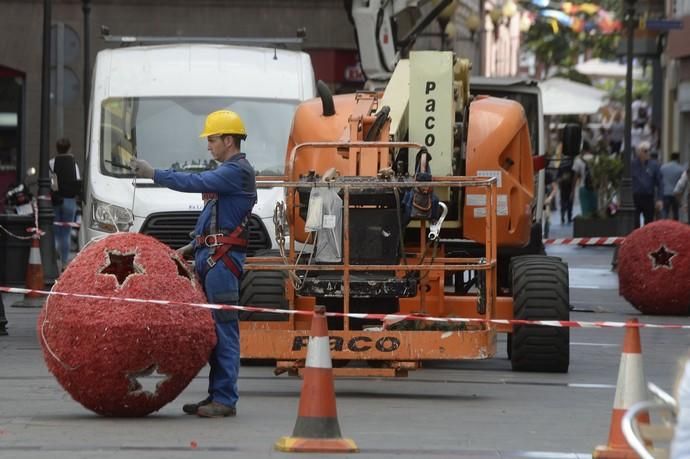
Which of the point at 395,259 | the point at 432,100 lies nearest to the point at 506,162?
the point at 432,100

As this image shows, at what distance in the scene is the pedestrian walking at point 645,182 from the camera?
32562 millimetres

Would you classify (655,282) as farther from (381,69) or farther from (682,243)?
(381,69)

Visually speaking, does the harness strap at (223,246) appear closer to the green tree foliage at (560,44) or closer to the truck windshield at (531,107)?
the truck windshield at (531,107)

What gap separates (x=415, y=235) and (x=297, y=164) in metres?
1.39

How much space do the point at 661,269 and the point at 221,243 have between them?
34.3 ft

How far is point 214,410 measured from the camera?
11117 mm

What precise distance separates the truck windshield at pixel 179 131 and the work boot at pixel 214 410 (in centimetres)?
713

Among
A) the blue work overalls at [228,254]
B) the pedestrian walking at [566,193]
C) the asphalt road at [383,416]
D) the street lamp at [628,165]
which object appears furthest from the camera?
the pedestrian walking at [566,193]

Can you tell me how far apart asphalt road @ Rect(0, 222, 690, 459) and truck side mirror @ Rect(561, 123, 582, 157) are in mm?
2990

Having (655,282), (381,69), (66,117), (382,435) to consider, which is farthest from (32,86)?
(382,435)

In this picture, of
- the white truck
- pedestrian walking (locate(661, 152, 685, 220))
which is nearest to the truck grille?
the white truck

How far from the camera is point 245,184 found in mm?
11219

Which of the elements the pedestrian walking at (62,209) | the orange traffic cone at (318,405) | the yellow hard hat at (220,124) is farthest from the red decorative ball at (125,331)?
the pedestrian walking at (62,209)

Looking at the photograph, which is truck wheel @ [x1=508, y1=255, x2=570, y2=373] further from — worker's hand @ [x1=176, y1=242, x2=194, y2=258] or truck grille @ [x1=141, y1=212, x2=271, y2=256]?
truck grille @ [x1=141, y1=212, x2=271, y2=256]
